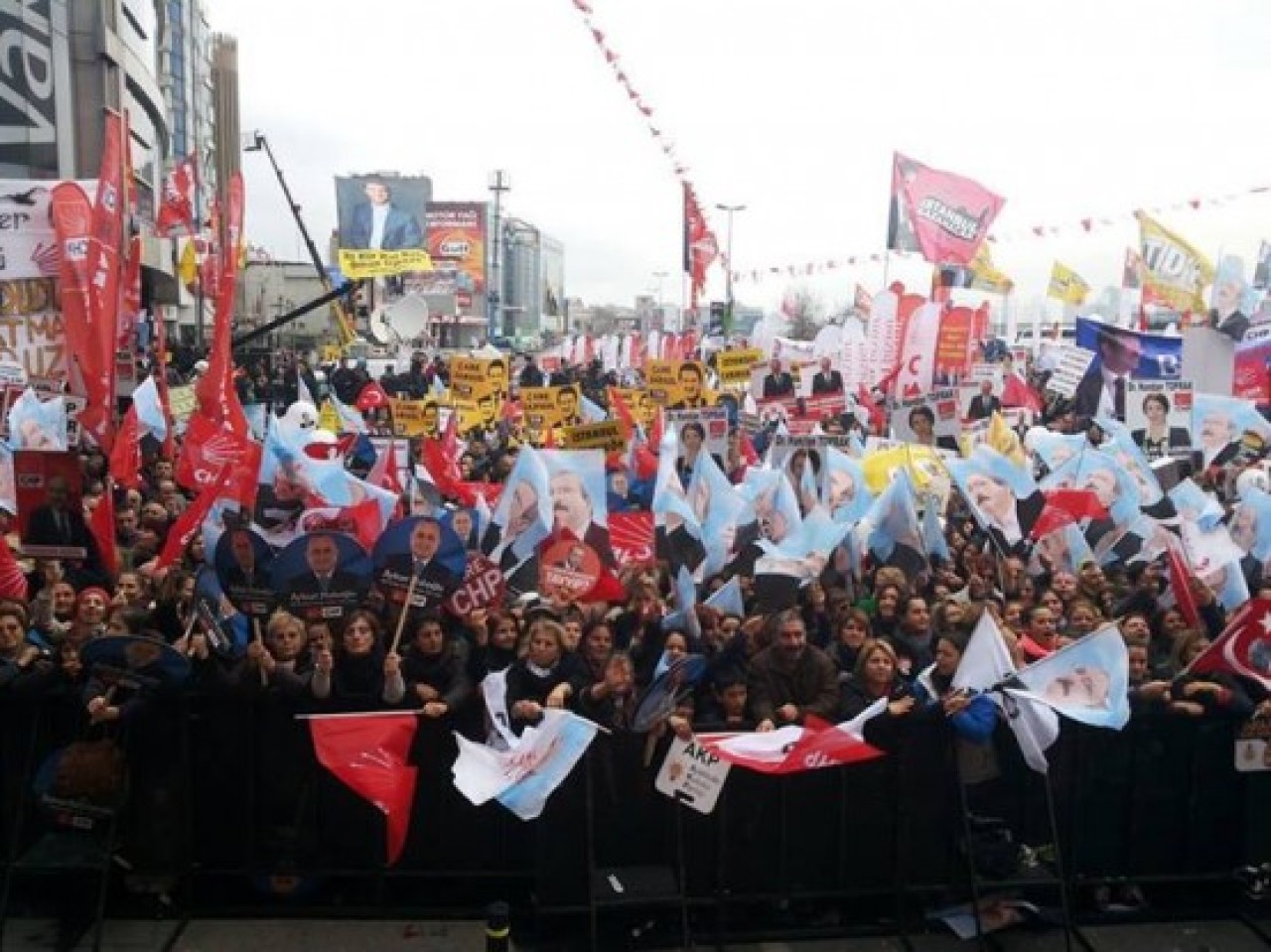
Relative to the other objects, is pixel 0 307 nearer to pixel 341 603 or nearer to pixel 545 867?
pixel 341 603

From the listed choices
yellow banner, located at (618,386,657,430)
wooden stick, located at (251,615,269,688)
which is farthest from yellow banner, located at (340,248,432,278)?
wooden stick, located at (251,615,269,688)

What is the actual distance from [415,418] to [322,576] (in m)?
7.74

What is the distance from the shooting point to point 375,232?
29906mm

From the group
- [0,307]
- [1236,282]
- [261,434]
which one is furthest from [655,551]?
[1236,282]

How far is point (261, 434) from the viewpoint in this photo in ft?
44.5

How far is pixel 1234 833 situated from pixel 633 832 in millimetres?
3316

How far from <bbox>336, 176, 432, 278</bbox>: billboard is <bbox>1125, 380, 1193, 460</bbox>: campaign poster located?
1655 cm

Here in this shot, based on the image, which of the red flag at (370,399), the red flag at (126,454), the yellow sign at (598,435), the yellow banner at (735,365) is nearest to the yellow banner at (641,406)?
the yellow banner at (735,365)

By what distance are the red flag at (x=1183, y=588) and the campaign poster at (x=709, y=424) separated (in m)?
5.49

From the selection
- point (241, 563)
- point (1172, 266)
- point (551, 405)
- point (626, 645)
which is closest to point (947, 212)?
point (1172, 266)

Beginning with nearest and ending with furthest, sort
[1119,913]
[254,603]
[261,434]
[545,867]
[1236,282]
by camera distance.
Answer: [545,867] → [1119,913] → [254,603] → [261,434] → [1236,282]

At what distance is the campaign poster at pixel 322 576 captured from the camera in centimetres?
618

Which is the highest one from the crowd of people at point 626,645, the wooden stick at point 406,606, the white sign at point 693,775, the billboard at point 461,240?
the billboard at point 461,240

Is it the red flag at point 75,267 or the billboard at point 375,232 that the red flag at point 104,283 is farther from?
the billboard at point 375,232
